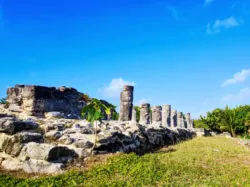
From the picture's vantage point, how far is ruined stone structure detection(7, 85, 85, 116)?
12805 mm

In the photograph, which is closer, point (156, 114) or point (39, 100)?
point (39, 100)

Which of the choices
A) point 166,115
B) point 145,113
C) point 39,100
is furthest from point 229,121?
point 39,100

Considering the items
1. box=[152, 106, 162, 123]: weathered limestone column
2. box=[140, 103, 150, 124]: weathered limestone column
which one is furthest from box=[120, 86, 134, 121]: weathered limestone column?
box=[152, 106, 162, 123]: weathered limestone column

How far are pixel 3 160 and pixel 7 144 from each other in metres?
0.50

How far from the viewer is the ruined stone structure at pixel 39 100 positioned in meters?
12.8

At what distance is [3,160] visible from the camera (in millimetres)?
7090

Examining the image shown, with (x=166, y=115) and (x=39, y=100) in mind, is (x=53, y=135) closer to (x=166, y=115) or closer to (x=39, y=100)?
(x=39, y=100)

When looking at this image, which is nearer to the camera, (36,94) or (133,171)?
(133,171)

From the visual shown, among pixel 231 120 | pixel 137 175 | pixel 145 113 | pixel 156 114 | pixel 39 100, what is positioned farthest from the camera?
pixel 231 120

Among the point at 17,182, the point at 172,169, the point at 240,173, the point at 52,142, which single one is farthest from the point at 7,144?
the point at 240,173

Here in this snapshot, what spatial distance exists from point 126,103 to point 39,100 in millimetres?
6353

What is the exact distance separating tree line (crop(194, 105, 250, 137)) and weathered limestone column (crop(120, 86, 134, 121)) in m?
24.4

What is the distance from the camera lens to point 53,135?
8180mm

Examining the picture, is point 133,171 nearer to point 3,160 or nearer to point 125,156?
point 125,156
